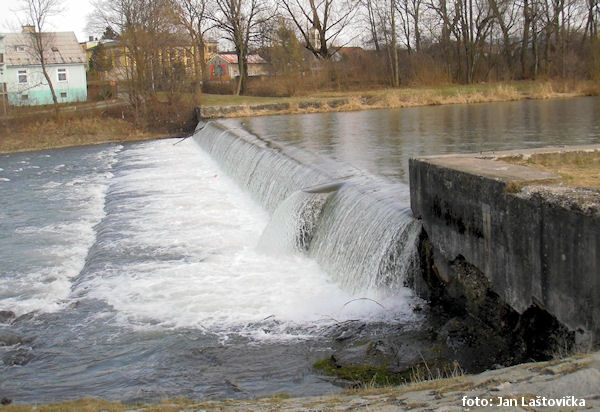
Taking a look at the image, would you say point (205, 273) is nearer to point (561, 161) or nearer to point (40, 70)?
point (561, 161)

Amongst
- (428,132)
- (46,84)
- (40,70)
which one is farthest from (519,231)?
(40,70)

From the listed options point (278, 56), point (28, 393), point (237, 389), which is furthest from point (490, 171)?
point (278, 56)

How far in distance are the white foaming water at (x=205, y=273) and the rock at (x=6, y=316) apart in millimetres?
919

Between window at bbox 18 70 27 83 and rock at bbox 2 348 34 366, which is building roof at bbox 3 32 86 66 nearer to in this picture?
window at bbox 18 70 27 83

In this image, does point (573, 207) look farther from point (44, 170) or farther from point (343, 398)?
point (44, 170)

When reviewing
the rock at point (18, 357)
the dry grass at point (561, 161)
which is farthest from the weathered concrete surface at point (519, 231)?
the rock at point (18, 357)

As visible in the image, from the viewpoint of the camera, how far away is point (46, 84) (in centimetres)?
4481

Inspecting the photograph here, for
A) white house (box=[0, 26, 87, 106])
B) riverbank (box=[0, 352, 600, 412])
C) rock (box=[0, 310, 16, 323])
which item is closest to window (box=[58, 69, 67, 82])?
white house (box=[0, 26, 87, 106])

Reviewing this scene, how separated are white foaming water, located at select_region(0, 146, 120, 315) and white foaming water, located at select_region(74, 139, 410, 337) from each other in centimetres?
38

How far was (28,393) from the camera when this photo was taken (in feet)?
19.6

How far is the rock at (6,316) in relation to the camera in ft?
26.0

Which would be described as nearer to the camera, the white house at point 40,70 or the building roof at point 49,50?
the white house at point 40,70

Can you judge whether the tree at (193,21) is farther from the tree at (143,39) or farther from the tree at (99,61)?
the tree at (99,61)

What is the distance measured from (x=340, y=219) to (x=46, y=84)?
40915 mm
